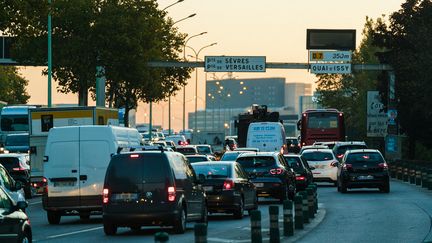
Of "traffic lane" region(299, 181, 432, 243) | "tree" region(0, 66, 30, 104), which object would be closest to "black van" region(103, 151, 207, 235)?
"traffic lane" region(299, 181, 432, 243)

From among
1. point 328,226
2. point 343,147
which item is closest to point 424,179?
point 343,147

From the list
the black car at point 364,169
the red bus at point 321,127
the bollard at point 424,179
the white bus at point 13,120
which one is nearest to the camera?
the black car at point 364,169

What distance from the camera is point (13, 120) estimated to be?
247ft

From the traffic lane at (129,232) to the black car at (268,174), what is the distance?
5940mm

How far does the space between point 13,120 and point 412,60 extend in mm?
22277

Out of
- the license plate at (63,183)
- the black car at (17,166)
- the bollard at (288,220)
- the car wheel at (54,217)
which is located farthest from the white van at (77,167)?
the black car at (17,166)

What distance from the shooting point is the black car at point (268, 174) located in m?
39.5

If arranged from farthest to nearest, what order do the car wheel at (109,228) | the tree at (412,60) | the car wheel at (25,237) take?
the tree at (412,60), the car wheel at (109,228), the car wheel at (25,237)

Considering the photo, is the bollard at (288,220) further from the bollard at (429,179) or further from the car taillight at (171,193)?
the bollard at (429,179)

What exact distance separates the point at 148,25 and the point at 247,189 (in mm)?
43056

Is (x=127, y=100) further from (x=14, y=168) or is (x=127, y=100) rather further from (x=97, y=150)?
(x=97, y=150)

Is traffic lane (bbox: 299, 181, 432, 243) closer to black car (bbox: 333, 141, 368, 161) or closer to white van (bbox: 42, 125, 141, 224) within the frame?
white van (bbox: 42, 125, 141, 224)

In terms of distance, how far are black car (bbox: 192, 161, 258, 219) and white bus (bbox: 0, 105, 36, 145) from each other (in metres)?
43.8

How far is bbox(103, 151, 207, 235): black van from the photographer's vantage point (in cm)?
2573
